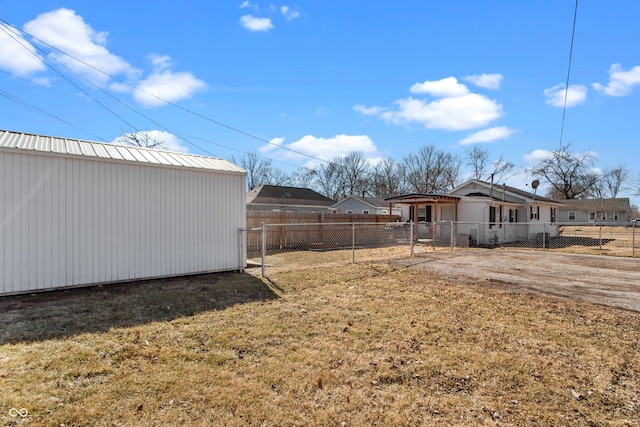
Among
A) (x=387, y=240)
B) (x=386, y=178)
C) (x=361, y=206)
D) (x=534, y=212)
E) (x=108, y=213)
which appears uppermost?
(x=386, y=178)

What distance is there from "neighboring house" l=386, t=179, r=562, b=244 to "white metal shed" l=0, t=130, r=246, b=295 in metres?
10.9

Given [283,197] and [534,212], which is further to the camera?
[283,197]

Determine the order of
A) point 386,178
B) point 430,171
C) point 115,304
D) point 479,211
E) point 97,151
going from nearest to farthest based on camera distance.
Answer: point 115,304
point 97,151
point 479,211
point 430,171
point 386,178

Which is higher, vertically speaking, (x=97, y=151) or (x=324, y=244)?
(x=97, y=151)

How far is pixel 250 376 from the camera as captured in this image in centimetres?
316

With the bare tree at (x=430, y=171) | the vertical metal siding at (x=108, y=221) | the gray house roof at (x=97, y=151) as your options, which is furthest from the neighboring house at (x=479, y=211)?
the bare tree at (x=430, y=171)

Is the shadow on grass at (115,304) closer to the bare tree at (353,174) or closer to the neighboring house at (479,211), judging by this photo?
the neighboring house at (479,211)

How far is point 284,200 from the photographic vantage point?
30.3 meters

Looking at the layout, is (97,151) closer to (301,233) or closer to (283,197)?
(301,233)

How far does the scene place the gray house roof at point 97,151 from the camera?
598cm

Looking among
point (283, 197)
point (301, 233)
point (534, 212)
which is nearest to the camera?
point (301, 233)

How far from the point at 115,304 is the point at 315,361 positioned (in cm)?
381

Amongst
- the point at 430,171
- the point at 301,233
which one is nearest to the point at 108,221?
the point at 301,233

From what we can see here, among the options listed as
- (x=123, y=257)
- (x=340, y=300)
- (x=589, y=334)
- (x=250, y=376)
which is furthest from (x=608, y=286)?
(x=123, y=257)
